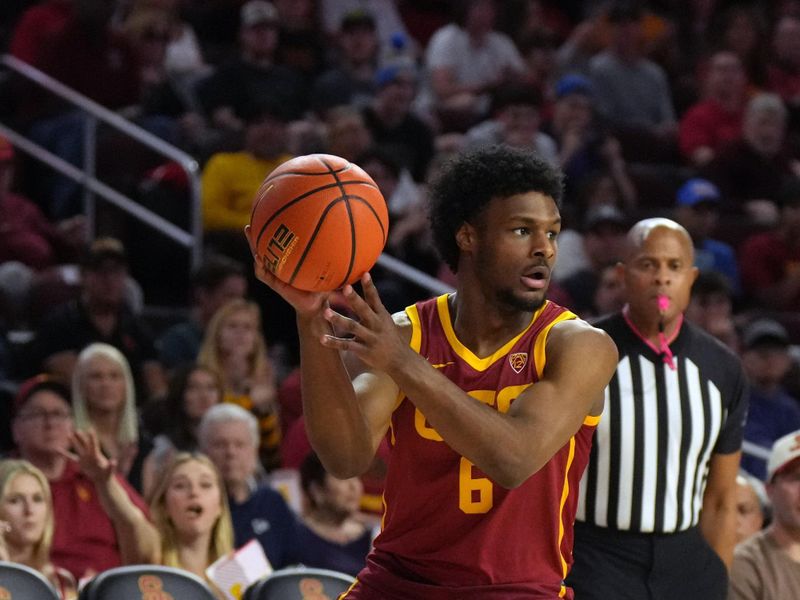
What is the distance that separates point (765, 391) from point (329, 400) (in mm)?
5222

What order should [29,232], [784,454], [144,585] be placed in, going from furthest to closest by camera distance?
[29,232] → [784,454] → [144,585]

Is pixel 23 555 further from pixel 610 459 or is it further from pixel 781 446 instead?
pixel 781 446

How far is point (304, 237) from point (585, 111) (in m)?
7.54

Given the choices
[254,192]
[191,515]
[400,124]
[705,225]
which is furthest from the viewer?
[400,124]

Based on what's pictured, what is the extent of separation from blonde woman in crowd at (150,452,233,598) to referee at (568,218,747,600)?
1.92m

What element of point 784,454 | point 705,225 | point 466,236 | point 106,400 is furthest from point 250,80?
point 466,236

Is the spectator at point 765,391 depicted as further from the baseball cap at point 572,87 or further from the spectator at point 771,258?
the baseball cap at point 572,87

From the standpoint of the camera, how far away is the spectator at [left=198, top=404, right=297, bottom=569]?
6.73 m

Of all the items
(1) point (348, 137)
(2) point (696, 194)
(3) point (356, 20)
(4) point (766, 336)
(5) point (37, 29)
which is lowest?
(4) point (766, 336)

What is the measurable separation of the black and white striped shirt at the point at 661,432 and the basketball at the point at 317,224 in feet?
5.39

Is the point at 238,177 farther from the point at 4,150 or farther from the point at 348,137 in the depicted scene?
the point at 4,150

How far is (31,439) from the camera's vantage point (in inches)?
260

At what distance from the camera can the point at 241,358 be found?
7930 mm

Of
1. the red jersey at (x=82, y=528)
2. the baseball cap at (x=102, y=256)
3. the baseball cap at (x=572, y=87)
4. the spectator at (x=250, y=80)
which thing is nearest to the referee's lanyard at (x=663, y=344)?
the red jersey at (x=82, y=528)
